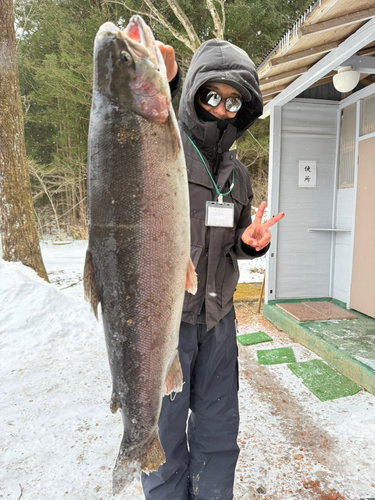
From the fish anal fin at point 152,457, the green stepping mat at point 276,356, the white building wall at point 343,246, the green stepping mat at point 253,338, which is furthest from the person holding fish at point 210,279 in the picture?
the white building wall at point 343,246

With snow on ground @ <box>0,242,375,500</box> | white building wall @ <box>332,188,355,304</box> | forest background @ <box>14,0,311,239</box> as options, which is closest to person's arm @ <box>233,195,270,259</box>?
snow on ground @ <box>0,242,375,500</box>

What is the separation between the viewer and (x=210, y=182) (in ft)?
6.71

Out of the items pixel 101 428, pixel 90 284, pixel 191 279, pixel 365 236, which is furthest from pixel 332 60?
pixel 101 428

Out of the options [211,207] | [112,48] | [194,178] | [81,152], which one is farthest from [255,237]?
[81,152]

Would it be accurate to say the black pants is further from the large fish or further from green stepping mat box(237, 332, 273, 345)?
green stepping mat box(237, 332, 273, 345)

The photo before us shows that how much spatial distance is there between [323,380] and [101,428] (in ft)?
8.70

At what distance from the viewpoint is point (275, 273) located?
20.6 ft

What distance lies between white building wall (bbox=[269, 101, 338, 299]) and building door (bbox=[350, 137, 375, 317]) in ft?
2.18

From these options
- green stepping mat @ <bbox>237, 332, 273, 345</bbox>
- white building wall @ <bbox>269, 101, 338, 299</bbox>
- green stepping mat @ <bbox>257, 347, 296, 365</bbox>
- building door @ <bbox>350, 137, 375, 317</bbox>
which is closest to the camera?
green stepping mat @ <bbox>257, 347, 296, 365</bbox>

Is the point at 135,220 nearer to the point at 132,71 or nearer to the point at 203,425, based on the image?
the point at 132,71

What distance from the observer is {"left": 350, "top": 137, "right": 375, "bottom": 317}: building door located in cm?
539

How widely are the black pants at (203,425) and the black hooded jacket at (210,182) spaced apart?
17 cm

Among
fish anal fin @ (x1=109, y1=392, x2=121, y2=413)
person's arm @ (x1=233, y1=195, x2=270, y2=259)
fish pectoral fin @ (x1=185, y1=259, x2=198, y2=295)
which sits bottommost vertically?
fish anal fin @ (x1=109, y1=392, x2=121, y2=413)

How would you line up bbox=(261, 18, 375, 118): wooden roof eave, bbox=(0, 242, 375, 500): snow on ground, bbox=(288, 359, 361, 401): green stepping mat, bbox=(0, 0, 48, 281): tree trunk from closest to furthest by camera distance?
bbox=(0, 242, 375, 500): snow on ground
bbox=(261, 18, 375, 118): wooden roof eave
bbox=(288, 359, 361, 401): green stepping mat
bbox=(0, 0, 48, 281): tree trunk
